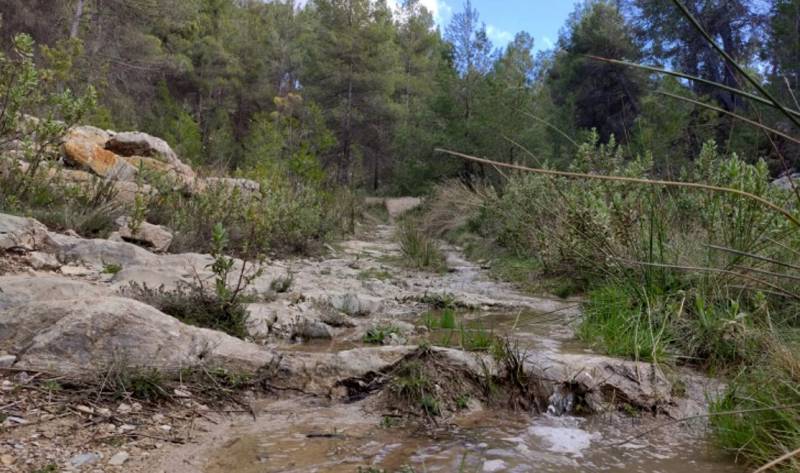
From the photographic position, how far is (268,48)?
30422mm

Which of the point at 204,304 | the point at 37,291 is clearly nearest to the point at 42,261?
the point at 37,291

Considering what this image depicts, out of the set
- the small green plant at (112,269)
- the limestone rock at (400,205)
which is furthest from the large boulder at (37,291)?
the limestone rock at (400,205)

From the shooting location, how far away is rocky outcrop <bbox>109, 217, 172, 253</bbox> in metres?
6.05

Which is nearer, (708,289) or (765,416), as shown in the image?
→ (765,416)

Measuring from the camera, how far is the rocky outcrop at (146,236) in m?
6.05

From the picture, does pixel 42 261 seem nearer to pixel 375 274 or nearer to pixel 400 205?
pixel 375 274

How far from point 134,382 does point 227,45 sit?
28.2 meters

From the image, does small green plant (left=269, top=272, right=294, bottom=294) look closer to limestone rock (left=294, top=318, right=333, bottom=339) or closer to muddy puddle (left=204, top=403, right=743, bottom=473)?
limestone rock (left=294, top=318, right=333, bottom=339)

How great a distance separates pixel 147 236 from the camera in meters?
6.13

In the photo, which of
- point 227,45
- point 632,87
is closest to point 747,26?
point 632,87

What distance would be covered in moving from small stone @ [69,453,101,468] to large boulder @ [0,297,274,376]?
1.65 feet

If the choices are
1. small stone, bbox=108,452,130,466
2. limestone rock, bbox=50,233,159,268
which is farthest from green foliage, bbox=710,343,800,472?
limestone rock, bbox=50,233,159,268

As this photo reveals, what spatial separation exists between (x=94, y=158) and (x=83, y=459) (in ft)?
26.9

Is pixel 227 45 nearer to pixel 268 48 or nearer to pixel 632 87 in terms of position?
pixel 268 48
